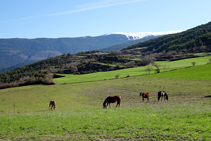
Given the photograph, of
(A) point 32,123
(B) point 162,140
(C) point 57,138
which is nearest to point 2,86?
(A) point 32,123

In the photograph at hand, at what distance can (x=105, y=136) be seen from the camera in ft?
39.0

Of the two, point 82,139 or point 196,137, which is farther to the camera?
point 82,139

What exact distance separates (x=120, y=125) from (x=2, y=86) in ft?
233

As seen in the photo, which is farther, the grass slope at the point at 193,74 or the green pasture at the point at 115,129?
the grass slope at the point at 193,74

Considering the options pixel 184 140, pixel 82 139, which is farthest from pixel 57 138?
pixel 184 140

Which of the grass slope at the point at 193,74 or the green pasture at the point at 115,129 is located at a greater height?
the grass slope at the point at 193,74

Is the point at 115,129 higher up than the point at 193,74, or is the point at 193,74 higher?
the point at 193,74

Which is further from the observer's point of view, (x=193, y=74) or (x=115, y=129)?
(x=193, y=74)

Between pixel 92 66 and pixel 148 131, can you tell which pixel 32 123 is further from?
pixel 92 66

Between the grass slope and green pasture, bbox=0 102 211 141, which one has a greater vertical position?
the grass slope

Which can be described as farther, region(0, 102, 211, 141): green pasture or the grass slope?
the grass slope

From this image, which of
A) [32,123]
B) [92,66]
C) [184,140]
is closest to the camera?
[184,140]

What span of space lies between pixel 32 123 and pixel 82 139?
6.67 metres

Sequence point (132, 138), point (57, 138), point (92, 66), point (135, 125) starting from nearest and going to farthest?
1. point (132, 138)
2. point (57, 138)
3. point (135, 125)
4. point (92, 66)
